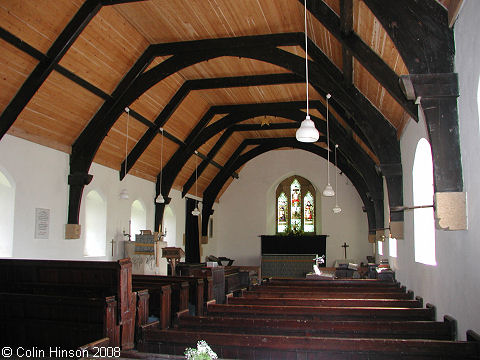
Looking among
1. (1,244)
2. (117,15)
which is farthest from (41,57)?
(1,244)

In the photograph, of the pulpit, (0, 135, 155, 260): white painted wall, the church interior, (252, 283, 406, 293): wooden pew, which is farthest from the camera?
the pulpit

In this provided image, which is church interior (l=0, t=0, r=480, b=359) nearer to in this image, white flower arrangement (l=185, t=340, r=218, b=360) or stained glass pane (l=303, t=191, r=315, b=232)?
white flower arrangement (l=185, t=340, r=218, b=360)

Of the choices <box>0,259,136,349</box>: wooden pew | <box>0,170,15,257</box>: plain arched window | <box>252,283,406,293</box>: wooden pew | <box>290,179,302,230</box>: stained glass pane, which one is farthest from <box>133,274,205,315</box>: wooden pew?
<box>290,179,302,230</box>: stained glass pane

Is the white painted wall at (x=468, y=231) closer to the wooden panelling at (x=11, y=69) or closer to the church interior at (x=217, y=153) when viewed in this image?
the church interior at (x=217, y=153)

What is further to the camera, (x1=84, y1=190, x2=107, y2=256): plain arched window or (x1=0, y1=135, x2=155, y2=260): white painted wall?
(x1=84, y1=190, x2=107, y2=256): plain arched window

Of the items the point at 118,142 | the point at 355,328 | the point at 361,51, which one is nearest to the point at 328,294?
the point at 355,328

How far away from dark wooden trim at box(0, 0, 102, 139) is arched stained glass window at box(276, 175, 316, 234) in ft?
41.8

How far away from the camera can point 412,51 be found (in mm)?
4230

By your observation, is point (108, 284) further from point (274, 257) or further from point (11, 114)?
point (274, 257)

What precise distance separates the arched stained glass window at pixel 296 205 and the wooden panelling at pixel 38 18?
13.0 m

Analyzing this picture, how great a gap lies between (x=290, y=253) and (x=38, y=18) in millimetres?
13072

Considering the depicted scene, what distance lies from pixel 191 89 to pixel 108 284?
267 inches

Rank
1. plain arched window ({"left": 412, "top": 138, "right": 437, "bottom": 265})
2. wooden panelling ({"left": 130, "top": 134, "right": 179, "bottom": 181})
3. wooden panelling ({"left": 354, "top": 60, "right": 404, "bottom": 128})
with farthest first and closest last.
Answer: wooden panelling ({"left": 130, "top": 134, "right": 179, "bottom": 181}) → wooden panelling ({"left": 354, "top": 60, "right": 404, "bottom": 128}) → plain arched window ({"left": 412, "top": 138, "right": 437, "bottom": 265})

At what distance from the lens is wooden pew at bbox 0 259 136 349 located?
5113mm
